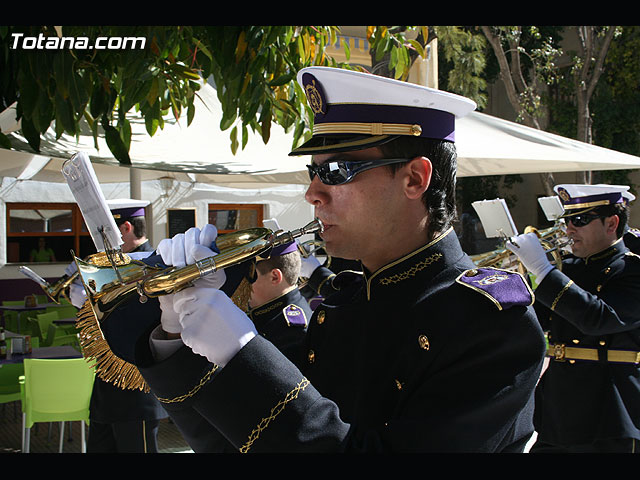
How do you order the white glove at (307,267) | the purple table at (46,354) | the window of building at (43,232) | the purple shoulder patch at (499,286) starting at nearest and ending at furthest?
1. the purple shoulder patch at (499,286)
2. the white glove at (307,267)
3. the purple table at (46,354)
4. the window of building at (43,232)

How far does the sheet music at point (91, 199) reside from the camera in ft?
5.03

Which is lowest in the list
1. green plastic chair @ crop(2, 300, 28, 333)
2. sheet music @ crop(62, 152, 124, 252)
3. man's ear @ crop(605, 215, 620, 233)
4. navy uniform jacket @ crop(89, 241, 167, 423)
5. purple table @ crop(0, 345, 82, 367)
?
green plastic chair @ crop(2, 300, 28, 333)

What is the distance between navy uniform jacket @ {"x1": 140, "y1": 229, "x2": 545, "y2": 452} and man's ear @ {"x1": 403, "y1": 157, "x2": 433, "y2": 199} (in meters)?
0.15

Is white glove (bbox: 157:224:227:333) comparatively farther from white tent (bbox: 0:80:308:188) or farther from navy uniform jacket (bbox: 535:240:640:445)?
white tent (bbox: 0:80:308:188)

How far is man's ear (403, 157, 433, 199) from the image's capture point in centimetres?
151

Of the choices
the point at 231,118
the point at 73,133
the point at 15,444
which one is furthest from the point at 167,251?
the point at 15,444

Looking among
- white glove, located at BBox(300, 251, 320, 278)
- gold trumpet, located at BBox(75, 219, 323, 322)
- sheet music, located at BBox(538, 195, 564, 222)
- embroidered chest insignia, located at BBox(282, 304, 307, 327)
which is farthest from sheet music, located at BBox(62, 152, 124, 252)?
sheet music, located at BBox(538, 195, 564, 222)

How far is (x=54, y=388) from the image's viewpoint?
5.12 metres

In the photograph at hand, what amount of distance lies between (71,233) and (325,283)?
914 centimetres

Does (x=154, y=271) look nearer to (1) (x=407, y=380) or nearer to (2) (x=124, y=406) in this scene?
(1) (x=407, y=380)

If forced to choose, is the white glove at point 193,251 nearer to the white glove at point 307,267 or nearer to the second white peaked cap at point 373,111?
the second white peaked cap at point 373,111

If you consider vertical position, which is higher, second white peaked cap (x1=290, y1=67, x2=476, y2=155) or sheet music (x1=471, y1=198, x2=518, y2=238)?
second white peaked cap (x1=290, y1=67, x2=476, y2=155)

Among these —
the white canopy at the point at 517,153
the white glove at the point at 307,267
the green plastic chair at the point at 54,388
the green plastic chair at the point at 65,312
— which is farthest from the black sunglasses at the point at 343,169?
the green plastic chair at the point at 65,312

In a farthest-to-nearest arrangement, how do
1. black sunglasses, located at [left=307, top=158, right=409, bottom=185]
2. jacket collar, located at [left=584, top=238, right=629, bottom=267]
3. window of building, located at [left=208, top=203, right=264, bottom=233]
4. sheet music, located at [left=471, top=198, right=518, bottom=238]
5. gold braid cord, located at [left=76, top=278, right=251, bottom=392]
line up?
window of building, located at [left=208, top=203, right=264, bottom=233] → sheet music, located at [left=471, top=198, right=518, bottom=238] → jacket collar, located at [left=584, top=238, right=629, bottom=267] → gold braid cord, located at [left=76, top=278, right=251, bottom=392] → black sunglasses, located at [left=307, top=158, right=409, bottom=185]
